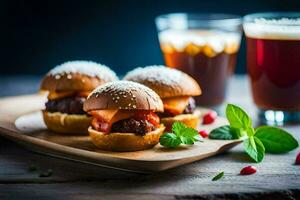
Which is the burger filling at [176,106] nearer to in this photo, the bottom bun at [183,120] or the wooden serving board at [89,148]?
the bottom bun at [183,120]

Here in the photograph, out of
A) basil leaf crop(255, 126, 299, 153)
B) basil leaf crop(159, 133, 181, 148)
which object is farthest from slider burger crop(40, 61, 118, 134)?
basil leaf crop(255, 126, 299, 153)

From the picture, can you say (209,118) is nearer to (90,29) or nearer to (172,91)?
(172,91)

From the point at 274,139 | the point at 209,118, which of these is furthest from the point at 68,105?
the point at 274,139

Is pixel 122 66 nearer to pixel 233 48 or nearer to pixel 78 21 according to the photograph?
pixel 78 21

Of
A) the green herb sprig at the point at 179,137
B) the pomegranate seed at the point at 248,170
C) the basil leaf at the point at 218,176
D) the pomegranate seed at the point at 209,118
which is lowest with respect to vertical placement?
the pomegranate seed at the point at 248,170

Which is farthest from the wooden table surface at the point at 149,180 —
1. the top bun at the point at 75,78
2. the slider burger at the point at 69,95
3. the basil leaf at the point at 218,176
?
the top bun at the point at 75,78

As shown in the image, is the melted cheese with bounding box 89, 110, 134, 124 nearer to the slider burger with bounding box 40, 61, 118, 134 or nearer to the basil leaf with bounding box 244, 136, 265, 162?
the slider burger with bounding box 40, 61, 118, 134
